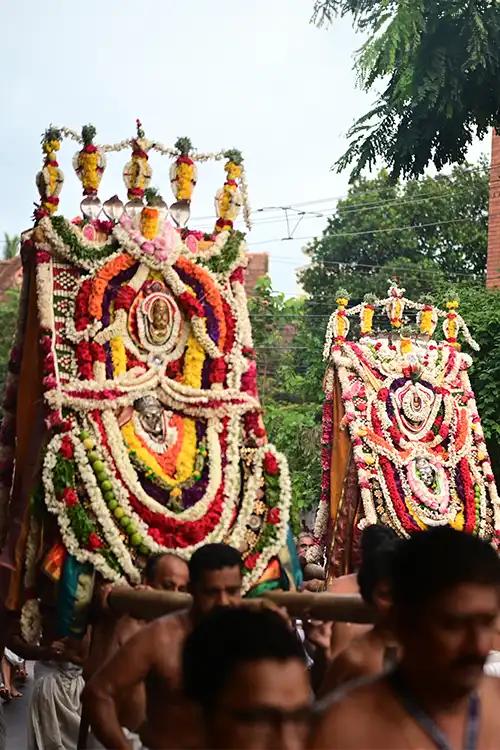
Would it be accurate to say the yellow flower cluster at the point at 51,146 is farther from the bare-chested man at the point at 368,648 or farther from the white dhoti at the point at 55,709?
the bare-chested man at the point at 368,648

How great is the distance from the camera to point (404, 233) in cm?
3516

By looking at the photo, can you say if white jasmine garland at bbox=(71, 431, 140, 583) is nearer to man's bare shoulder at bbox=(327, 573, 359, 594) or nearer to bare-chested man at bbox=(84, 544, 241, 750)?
man's bare shoulder at bbox=(327, 573, 359, 594)

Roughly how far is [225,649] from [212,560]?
91.1 inches

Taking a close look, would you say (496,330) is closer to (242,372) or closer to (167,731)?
(242,372)

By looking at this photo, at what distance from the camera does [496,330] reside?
60.6 feet

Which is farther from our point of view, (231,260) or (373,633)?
(231,260)

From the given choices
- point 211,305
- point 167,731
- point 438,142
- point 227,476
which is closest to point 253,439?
point 227,476

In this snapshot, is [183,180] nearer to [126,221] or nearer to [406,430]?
[126,221]

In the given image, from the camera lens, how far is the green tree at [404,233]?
115 feet

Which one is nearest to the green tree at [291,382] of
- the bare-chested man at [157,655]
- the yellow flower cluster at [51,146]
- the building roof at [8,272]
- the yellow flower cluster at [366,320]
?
the yellow flower cluster at [366,320]

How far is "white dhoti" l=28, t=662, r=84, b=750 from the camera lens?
8.89 m

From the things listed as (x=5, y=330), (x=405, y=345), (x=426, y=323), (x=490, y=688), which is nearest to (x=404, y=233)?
(x=5, y=330)

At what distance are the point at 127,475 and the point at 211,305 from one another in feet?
4.29

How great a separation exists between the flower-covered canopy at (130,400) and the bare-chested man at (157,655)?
2195 mm
